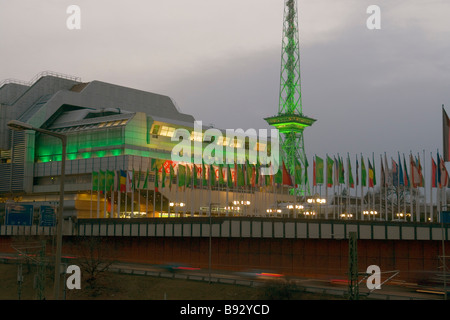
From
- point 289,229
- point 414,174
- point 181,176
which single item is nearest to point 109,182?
point 181,176

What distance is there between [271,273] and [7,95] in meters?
101

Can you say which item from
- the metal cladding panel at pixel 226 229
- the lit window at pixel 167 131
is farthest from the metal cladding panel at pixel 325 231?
the lit window at pixel 167 131

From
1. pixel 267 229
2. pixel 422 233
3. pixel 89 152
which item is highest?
pixel 89 152

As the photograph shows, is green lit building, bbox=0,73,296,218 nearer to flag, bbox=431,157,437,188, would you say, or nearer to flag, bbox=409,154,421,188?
flag, bbox=409,154,421,188

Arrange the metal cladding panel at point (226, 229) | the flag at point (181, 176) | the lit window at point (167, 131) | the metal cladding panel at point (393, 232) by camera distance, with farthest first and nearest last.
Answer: the lit window at point (167, 131), the flag at point (181, 176), the metal cladding panel at point (226, 229), the metal cladding panel at point (393, 232)

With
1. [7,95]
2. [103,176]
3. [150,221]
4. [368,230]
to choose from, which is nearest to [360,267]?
[368,230]

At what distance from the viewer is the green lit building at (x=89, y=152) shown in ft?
411

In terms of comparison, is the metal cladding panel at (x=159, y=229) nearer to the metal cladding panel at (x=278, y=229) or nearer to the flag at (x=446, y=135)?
the metal cladding panel at (x=278, y=229)

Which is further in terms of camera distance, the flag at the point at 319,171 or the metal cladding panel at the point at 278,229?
the flag at the point at 319,171

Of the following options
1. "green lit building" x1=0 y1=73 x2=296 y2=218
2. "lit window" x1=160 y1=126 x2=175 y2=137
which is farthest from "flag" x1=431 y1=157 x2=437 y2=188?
"lit window" x1=160 y1=126 x2=175 y2=137

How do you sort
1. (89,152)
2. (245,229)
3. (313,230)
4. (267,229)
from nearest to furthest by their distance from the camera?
(313,230), (267,229), (245,229), (89,152)

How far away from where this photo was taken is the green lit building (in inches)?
4936

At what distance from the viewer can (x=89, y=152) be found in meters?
134

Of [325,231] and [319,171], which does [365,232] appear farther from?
[319,171]
